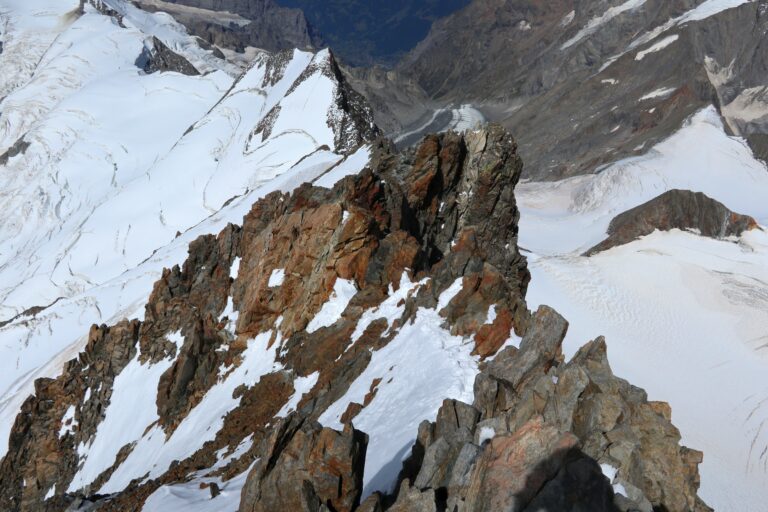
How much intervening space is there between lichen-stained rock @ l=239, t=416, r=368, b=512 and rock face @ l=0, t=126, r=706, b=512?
3 cm

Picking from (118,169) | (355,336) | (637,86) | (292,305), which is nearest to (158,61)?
(118,169)

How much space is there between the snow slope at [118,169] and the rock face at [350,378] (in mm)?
5810

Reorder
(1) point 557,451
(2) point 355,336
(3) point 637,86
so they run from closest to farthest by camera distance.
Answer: (1) point 557,451 → (2) point 355,336 → (3) point 637,86

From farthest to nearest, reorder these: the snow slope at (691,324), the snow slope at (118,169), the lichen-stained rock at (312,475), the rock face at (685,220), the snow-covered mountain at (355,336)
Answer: the rock face at (685,220)
the snow slope at (118,169)
the snow slope at (691,324)
the snow-covered mountain at (355,336)
the lichen-stained rock at (312,475)

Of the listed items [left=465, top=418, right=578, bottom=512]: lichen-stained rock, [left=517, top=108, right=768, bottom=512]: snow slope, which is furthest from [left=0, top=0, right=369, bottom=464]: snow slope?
[left=465, top=418, right=578, bottom=512]: lichen-stained rock

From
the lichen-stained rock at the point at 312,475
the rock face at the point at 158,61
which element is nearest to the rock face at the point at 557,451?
the lichen-stained rock at the point at 312,475

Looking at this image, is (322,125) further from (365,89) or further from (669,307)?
(365,89)

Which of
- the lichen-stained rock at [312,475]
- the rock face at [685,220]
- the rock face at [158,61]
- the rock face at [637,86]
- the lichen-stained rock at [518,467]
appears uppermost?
the lichen-stained rock at [518,467]

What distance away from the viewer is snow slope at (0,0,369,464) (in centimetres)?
4003

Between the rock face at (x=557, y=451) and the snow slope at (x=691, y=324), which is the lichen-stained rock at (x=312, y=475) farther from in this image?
the snow slope at (x=691, y=324)

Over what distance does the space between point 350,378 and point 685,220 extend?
40.0 m

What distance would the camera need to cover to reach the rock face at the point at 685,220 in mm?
47969

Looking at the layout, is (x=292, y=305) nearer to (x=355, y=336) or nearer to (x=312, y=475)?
(x=355, y=336)

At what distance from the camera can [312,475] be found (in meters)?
9.77
